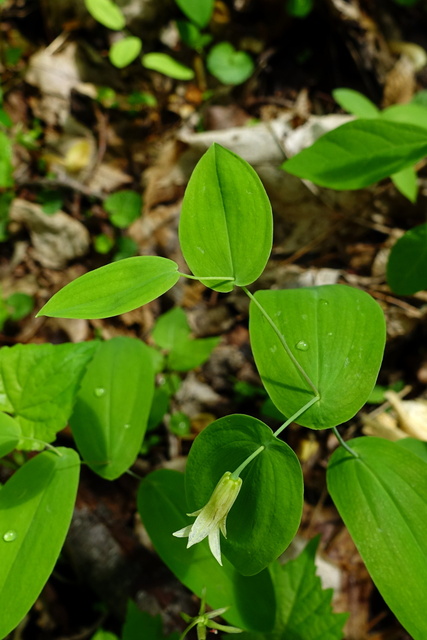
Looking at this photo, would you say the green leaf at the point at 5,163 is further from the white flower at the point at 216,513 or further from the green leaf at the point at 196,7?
the white flower at the point at 216,513

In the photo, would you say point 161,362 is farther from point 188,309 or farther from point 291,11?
point 291,11

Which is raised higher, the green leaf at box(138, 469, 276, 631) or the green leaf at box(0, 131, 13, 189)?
the green leaf at box(0, 131, 13, 189)

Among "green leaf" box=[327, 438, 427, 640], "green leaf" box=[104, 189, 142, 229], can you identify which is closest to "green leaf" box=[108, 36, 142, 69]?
"green leaf" box=[104, 189, 142, 229]

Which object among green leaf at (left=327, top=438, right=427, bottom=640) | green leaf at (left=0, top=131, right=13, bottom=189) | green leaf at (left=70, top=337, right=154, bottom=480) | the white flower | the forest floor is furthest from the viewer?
green leaf at (left=0, top=131, right=13, bottom=189)

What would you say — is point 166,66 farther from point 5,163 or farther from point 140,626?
point 140,626

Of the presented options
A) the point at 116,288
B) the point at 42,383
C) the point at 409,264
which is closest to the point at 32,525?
the point at 42,383

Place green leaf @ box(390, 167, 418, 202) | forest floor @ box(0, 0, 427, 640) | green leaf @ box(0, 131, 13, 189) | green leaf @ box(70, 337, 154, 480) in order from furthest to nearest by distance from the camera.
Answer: green leaf @ box(0, 131, 13, 189), green leaf @ box(390, 167, 418, 202), forest floor @ box(0, 0, 427, 640), green leaf @ box(70, 337, 154, 480)

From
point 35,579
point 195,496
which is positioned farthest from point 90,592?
point 195,496

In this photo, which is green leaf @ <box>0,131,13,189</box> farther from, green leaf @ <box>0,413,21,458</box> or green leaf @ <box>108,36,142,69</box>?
green leaf @ <box>0,413,21,458</box>
